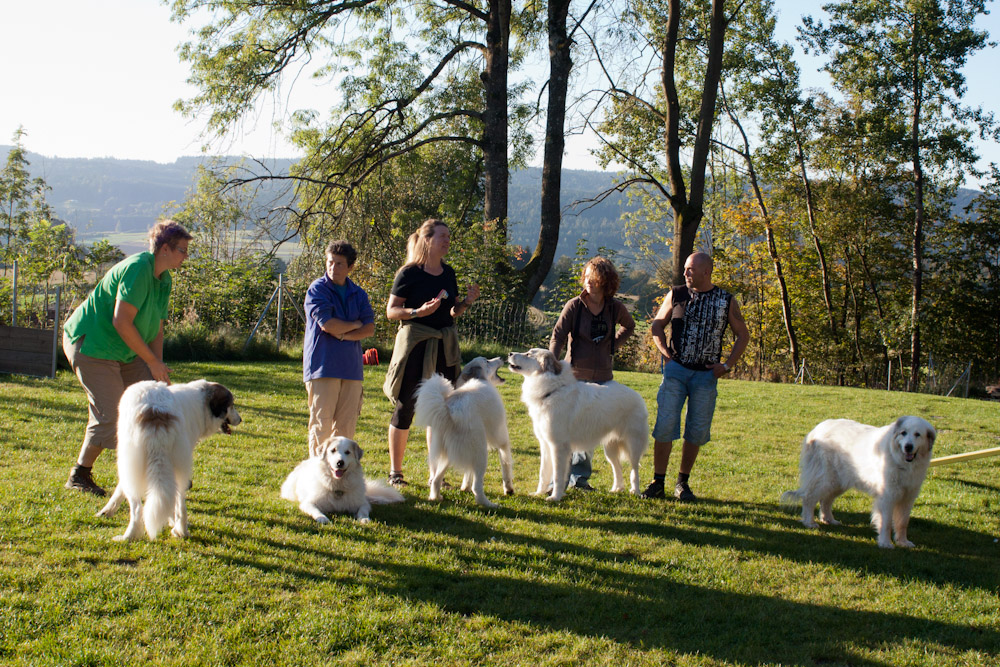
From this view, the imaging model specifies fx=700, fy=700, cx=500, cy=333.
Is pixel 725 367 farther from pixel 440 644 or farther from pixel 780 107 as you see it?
pixel 780 107

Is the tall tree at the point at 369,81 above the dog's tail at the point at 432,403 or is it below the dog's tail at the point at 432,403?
above

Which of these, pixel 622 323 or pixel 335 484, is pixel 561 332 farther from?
pixel 335 484

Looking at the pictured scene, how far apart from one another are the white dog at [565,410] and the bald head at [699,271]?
1.02m

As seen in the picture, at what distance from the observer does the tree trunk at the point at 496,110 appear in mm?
16469

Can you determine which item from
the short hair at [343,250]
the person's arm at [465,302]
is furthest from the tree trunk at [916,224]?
the short hair at [343,250]

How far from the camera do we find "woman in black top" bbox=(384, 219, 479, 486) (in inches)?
207

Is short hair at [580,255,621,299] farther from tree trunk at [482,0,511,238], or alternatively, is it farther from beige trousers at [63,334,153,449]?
tree trunk at [482,0,511,238]

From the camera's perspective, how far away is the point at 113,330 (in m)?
4.44

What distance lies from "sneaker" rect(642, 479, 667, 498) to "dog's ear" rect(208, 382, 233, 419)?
3264 mm

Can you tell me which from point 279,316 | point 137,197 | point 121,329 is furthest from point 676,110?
point 137,197

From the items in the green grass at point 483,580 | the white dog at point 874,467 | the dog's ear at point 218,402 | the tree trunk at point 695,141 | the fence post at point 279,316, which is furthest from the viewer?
the tree trunk at point 695,141

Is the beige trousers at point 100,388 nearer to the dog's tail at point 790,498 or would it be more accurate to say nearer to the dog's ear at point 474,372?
the dog's ear at point 474,372

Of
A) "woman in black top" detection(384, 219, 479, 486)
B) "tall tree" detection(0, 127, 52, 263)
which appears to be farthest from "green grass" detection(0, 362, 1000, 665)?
"tall tree" detection(0, 127, 52, 263)

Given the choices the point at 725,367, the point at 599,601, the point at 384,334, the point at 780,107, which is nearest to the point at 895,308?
the point at 780,107
